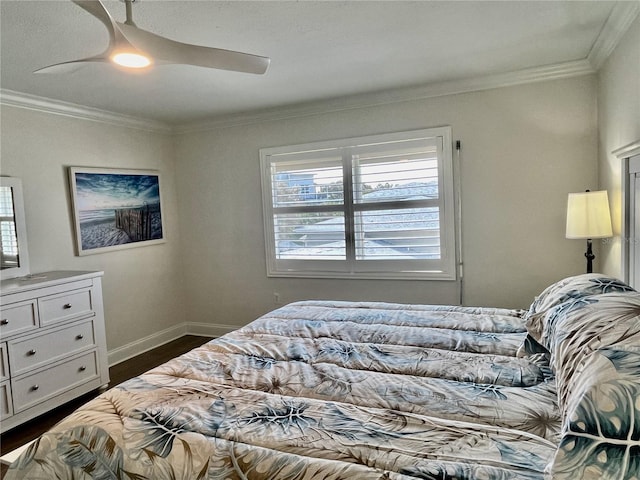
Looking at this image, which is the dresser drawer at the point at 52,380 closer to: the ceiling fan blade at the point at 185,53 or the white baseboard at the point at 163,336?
the white baseboard at the point at 163,336

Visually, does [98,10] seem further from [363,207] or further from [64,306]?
[363,207]

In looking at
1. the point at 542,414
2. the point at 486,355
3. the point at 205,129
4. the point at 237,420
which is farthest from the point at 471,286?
the point at 205,129

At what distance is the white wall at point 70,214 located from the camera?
135 inches

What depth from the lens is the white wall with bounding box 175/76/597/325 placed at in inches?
134

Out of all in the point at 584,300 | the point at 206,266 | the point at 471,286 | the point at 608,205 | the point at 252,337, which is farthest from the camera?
the point at 206,266

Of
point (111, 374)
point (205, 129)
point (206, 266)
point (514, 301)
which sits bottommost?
point (111, 374)

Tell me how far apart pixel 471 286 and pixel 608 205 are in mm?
1302

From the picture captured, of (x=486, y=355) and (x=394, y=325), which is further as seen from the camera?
(x=394, y=325)

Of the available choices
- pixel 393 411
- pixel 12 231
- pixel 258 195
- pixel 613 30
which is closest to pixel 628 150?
pixel 613 30

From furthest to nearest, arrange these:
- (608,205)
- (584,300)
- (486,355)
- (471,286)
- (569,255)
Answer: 1. (471,286)
2. (569,255)
3. (608,205)
4. (486,355)
5. (584,300)

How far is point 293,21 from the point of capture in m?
2.29

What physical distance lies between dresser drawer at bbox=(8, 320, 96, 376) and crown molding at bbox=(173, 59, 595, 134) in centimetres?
244

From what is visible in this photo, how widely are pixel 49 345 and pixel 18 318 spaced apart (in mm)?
325

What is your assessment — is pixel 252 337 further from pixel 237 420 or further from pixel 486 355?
pixel 486 355
